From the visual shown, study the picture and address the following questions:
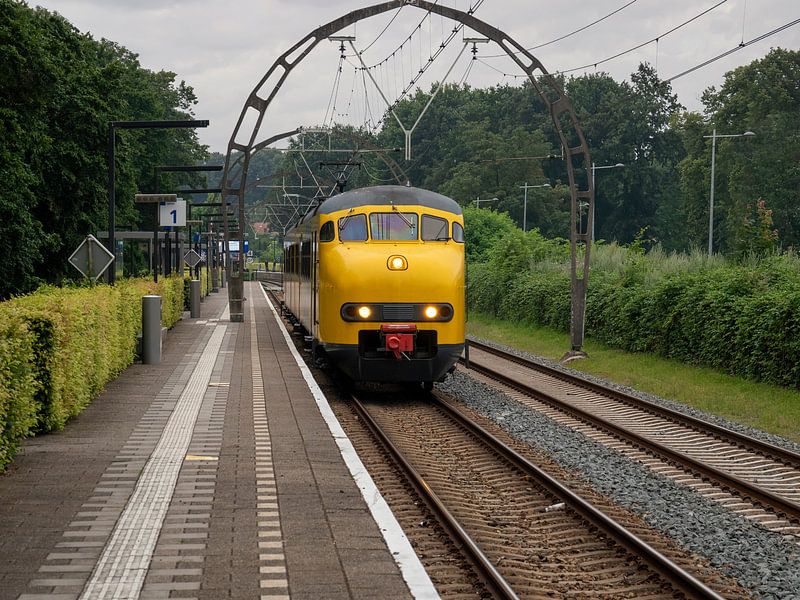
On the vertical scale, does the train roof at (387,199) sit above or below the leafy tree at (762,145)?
below

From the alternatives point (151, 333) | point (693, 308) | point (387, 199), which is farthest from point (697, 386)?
point (151, 333)

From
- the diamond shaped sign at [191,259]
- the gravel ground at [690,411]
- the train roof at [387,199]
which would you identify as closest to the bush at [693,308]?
the gravel ground at [690,411]

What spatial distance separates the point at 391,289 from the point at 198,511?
8311 millimetres

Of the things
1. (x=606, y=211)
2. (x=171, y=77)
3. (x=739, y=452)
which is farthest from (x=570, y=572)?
(x=606, y=211)

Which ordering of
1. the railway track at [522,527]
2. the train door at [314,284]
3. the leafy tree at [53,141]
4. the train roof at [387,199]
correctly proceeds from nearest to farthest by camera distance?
the railway track at [522,527] < the train roof at [387,199] < the train door at [314,284] < the leafy tree at [53,141]

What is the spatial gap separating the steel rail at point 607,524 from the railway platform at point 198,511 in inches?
72.1

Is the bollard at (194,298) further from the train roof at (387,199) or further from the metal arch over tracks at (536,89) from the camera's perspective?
the train roof at (387,199)

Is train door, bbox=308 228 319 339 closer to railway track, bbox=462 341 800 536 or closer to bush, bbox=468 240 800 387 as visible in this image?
railway track, bbox=462 341 800 536

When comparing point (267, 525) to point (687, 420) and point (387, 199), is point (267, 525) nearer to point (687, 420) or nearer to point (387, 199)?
point (687, 420)

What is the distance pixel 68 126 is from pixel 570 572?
4074 centimetres

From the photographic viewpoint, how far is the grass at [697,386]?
16859 millimetres

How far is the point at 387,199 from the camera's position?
18.0 m

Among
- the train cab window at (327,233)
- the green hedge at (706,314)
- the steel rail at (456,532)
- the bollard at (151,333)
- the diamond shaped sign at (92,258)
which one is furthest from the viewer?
the bollard at (151,333)

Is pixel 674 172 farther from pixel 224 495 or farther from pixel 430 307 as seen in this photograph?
pixel 224 495
